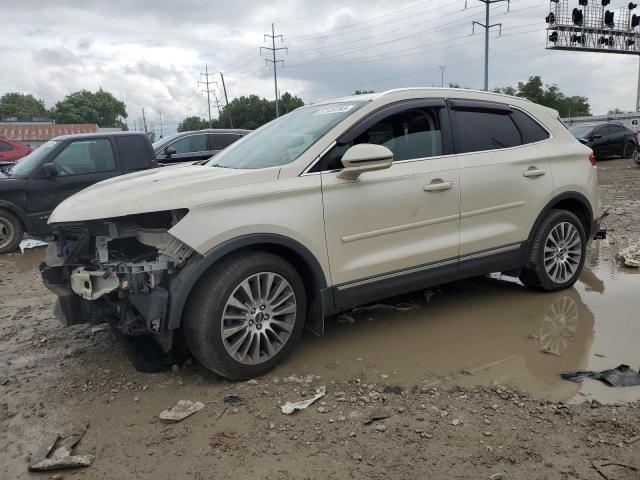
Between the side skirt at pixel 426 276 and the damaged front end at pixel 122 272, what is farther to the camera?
the side skirt at pixel 426 276

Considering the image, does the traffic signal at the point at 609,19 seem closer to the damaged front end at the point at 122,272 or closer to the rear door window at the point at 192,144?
the rear door window at the point at 192,144

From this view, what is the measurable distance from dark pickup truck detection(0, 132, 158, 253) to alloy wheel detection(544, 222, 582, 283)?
20.6 ft

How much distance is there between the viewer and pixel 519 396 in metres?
3.33

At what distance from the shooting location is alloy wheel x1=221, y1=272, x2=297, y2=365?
3.50 metres

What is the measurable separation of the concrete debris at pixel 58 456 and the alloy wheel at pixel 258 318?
996mm

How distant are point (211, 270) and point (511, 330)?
2526 millimetres

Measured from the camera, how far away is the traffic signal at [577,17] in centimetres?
3934

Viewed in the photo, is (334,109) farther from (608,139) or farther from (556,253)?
(608,139)

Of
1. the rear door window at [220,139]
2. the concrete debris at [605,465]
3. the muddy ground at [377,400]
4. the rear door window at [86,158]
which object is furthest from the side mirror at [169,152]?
the concrete debris at [605,465]

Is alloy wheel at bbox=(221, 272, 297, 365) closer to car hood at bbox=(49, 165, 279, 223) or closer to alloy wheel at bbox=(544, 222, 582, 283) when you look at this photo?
car hood at bbox=(49, 165, 279, 223)

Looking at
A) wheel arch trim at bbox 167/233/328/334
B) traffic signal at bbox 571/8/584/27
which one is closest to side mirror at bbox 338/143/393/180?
wheel arch trim at bbox 167/233/328/334

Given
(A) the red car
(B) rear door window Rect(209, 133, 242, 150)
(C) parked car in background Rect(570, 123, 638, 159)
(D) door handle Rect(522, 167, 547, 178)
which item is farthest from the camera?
(C) parked car in background Rect(570, 123, 638, 159)

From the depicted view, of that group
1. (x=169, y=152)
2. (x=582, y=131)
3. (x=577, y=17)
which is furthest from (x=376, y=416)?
(x=577, y=17)

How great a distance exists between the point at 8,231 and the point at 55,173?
125cm
